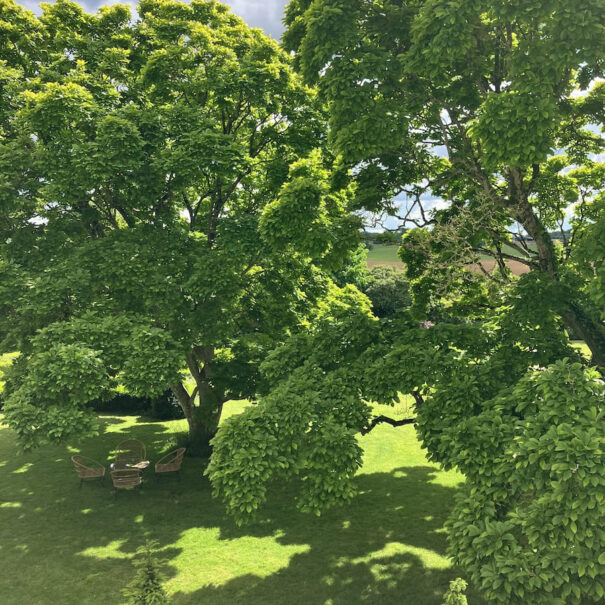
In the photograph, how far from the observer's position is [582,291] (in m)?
9.54

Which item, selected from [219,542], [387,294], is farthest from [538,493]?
[387,294]

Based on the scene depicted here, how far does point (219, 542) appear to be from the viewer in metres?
12.0

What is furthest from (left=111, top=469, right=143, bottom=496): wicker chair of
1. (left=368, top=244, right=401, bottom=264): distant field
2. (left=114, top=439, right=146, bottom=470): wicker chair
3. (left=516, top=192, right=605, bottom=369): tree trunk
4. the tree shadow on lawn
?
(left=368, top=244, right=401, bottom=264): distant field

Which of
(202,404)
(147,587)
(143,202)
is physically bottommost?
(147,587)

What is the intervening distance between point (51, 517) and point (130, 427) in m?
10.0

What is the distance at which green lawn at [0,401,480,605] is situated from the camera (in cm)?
979

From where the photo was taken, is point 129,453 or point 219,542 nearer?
point 219,542

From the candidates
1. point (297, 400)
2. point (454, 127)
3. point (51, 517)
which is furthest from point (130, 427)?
point (454, 127)

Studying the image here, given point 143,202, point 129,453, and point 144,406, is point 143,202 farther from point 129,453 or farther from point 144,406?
point 144,406

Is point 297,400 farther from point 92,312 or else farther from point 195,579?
point 92,312

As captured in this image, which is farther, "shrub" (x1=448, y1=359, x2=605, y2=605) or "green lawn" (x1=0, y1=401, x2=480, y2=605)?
"green lawn" (x1=0, y1=401, x2=480, y2=605)

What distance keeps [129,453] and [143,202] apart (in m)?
9.41

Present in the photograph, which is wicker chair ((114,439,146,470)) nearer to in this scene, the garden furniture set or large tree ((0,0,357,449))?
the garden furniture set

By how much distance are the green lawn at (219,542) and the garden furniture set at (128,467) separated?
1.85 feet
